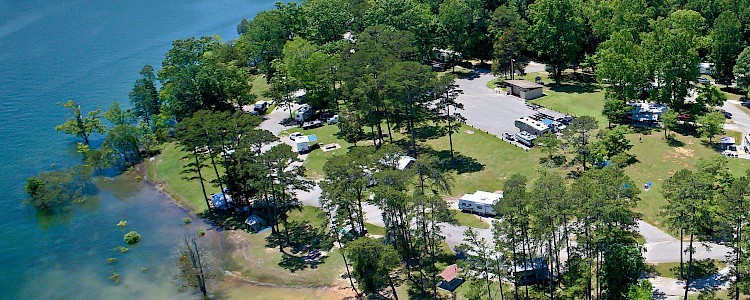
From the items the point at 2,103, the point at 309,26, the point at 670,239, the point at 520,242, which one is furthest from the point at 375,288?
the point at 2,103

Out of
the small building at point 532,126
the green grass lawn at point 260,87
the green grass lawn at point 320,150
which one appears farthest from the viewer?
the green grass lawn at point 260,87

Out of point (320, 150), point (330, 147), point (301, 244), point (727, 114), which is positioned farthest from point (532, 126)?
point (301, 244)

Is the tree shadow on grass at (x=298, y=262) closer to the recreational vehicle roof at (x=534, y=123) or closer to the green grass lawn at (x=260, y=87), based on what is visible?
the recreational vehicle roof at (x=534, y=123)

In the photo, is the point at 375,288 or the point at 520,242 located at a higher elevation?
the point at 520,242

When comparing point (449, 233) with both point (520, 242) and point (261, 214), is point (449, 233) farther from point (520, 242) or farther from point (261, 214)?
point (261, 214)

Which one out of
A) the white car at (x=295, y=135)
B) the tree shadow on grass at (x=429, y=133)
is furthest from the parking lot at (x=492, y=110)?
the white car at (x=295, y=135)

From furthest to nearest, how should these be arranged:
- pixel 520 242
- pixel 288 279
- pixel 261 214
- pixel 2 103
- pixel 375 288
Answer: pixel 2 103 → pixel 261 214 → pixel 288 279 → pixel 375 288 → pixel 520 242

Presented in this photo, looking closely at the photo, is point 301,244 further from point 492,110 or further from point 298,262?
point 492,110
